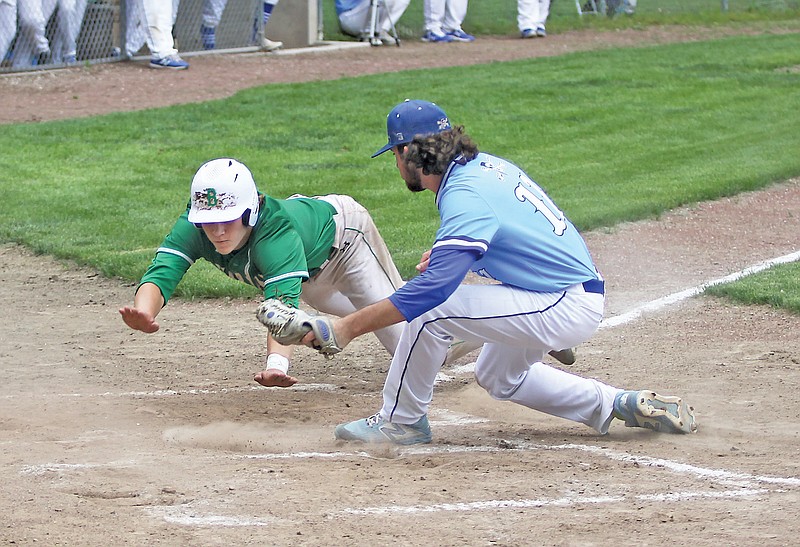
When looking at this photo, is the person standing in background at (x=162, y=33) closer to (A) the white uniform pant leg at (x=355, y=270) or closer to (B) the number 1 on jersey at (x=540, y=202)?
(A) the white uniform pant leg at (x=355, y=270)

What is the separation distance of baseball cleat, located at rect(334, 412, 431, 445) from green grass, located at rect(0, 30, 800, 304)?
280 cm

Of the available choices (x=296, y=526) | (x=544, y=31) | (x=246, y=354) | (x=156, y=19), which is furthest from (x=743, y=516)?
(x=544, y=31)

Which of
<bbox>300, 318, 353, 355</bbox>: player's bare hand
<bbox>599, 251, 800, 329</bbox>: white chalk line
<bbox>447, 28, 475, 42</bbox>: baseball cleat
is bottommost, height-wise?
<bbox>599, 251, 800, 329</bbox>: white chalk line

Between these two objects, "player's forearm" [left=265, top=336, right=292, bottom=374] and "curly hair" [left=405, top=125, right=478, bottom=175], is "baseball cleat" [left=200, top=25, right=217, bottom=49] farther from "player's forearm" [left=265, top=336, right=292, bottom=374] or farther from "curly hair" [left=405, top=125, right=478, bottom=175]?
"curly hair" [left=405, top=125, right=478, bottom=175]

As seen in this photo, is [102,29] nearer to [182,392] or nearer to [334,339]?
[182,392]

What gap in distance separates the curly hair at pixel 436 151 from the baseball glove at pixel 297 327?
2.49 ft

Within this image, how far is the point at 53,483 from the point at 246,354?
231 cm

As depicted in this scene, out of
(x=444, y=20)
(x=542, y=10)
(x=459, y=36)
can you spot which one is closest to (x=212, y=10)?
(x=444, y=20)

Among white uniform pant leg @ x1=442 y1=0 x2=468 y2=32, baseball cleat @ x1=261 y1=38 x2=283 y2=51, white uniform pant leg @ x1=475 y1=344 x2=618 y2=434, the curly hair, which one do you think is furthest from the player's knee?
white uniform pant leg @ x1=442 y1=0 x2=468 y2=32

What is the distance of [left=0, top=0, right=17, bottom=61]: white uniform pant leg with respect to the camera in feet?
45.3

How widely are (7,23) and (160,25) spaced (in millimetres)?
1970

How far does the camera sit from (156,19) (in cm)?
1500

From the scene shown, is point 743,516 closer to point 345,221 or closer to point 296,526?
point 296,526

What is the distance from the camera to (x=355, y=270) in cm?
589
